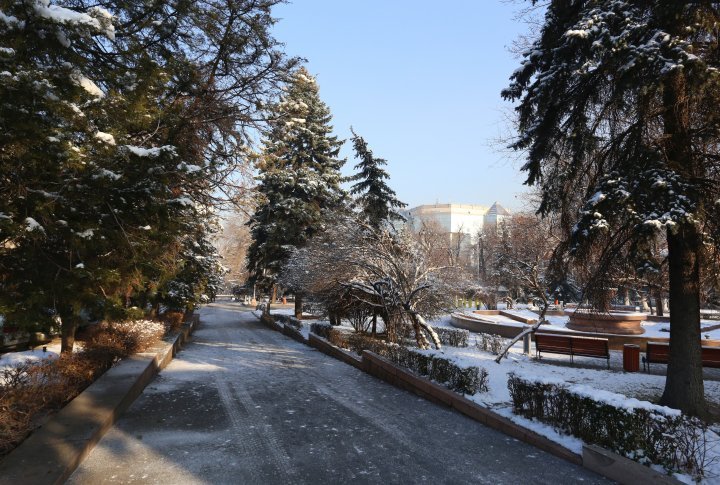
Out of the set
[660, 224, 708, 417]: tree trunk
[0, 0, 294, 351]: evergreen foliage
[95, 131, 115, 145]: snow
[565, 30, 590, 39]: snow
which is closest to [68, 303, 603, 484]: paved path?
[0, 0, 294, 351]: evergreen foliage

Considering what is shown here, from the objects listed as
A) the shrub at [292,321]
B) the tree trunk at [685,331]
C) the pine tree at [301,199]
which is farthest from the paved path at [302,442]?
the pine tree at [301,199]

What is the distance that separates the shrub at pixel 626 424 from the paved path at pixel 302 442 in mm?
554

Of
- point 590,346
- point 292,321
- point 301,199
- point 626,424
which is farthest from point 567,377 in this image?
point 301,199

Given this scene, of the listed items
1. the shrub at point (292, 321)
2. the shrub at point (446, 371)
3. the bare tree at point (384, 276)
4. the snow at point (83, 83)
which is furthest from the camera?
the shrub at point (292, 321)

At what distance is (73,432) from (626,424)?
6591mm

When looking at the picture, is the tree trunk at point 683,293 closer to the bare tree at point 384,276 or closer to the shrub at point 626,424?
the shrub at point 626,424

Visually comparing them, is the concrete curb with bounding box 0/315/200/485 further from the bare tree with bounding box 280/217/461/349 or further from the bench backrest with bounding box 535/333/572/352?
the bench backrest with bounding box 535/333/572/352

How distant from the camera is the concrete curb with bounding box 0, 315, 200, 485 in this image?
15.0 ft

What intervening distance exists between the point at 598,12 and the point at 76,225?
28.1 feet

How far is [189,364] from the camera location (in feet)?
42.6

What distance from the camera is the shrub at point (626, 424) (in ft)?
15.8

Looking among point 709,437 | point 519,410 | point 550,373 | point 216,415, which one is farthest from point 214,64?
point 550,373

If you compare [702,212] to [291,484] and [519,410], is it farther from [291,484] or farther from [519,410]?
[291,484]

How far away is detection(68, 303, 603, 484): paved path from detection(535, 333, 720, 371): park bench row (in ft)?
22.2
